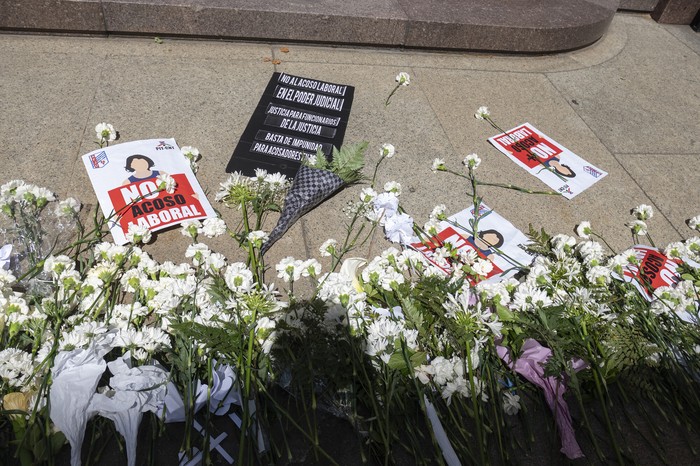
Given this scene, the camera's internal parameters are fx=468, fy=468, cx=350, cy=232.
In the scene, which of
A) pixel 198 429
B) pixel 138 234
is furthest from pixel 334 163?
pixel 198 429

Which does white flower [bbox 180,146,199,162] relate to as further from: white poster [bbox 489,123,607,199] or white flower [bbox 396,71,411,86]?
white poster [bbox 489,123,607,199]

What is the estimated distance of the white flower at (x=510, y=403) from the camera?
1489mm

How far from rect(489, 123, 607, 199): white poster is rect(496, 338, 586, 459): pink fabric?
125 centimetres

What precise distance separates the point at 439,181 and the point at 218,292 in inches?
54.3

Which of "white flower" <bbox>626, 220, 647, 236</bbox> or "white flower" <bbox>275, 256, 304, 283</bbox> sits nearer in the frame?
"white flower" <bbox>275, 256, 304, 283</bbox>

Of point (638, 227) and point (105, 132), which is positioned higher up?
point (105, 132)

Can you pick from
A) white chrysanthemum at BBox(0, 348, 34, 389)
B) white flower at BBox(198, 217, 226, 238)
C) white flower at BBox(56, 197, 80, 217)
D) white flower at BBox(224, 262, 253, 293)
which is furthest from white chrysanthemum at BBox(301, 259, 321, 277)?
white flower at BBox(56, 197, 80, 217)

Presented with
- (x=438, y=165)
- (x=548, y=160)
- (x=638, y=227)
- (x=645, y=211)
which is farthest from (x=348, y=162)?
(x=645, y=211)

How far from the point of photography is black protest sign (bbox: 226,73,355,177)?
2.39 m

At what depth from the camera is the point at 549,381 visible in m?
1.52

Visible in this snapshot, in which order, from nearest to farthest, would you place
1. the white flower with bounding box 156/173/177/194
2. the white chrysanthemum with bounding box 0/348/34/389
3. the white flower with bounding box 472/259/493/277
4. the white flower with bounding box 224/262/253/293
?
the white chrysanthemum with bounding box 0/348/34/389, the white flower with bounding box 224/262/253/293, the white flower with bounding box 472/259/493/277, the white flower with bounding box 156/173/177/194

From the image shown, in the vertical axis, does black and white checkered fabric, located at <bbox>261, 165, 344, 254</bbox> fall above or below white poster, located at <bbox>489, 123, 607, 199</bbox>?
above

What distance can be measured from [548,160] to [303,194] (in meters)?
1.52

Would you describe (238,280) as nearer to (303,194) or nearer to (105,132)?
(303,194)
